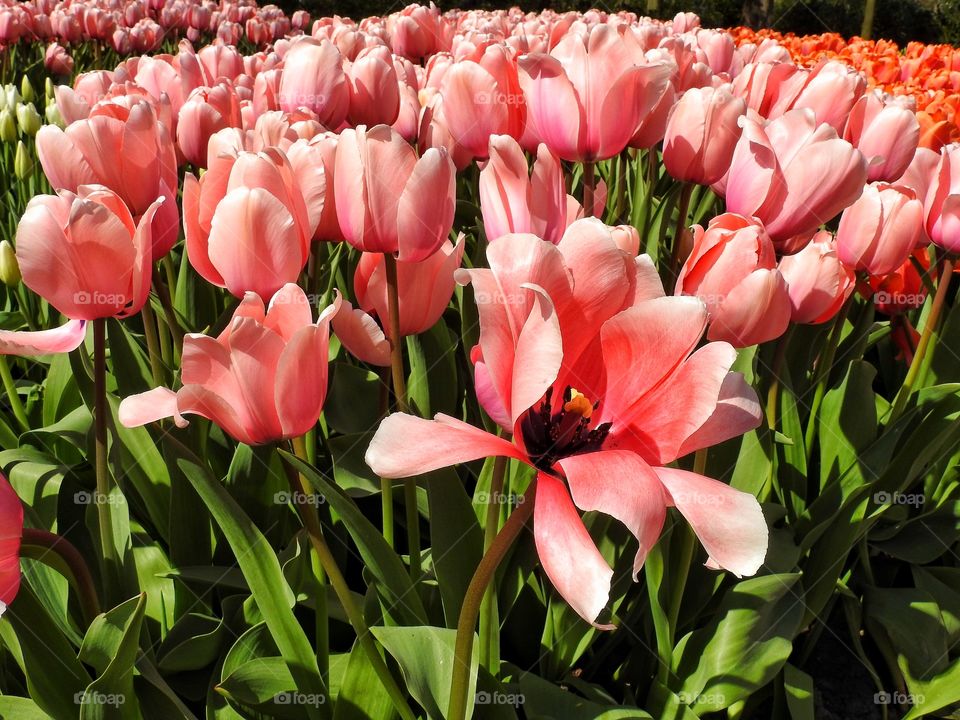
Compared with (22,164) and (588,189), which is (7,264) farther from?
(588,189)

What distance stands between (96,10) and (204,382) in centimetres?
619

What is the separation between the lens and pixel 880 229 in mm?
1531

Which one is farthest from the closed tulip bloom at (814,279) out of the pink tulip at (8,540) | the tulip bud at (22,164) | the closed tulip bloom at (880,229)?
the tulip bud at (22,164)

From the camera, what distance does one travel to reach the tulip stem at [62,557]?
91 centimetres

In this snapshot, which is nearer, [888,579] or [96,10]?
[888,579]

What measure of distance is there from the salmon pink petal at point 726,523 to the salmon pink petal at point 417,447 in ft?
0.55

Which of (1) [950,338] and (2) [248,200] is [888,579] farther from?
(2) [248,200]

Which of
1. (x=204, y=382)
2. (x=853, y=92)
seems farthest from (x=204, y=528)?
(x=853, y=92)

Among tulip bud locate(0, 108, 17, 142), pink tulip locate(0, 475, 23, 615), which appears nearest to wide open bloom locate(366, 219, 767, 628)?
pink tulip locate(0, 475, 23, 615)

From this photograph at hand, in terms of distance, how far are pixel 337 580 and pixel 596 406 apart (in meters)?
0.38

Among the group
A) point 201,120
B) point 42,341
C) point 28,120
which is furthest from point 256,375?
point 28,120

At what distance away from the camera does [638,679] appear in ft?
5.11

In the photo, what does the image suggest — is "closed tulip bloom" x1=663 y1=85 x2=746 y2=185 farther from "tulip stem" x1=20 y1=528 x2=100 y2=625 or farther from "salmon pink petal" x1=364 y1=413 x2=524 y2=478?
"tulip stem" x1=20 y1=528 x2=100 y2=625

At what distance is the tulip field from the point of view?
0.82 meters
